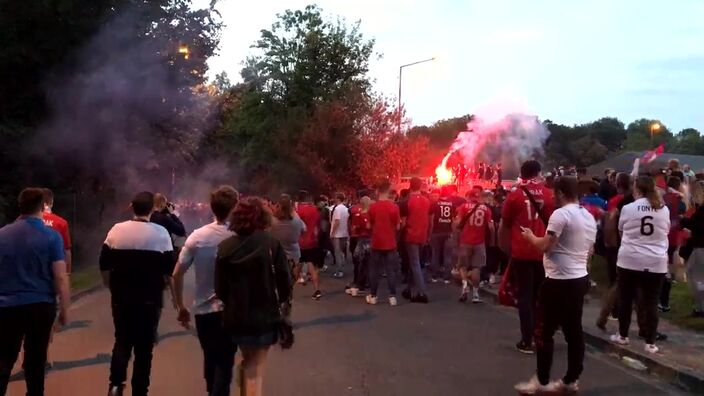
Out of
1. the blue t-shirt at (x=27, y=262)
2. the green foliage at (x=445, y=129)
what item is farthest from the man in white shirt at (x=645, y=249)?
the green foliage at (x=445, y=129)

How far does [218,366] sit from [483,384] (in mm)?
2879

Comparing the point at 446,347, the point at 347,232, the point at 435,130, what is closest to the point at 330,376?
the point at 446,347

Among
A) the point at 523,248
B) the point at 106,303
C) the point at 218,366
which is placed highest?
the point at 523,248

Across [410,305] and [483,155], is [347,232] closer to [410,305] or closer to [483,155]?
[410,305]

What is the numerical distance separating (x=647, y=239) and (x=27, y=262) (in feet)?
19.9

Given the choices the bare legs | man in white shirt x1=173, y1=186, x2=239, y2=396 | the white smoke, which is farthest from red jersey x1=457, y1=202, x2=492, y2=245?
the white smoke

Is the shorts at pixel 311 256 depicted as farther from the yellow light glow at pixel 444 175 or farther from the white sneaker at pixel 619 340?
the yellow light glow at pixel 444 175

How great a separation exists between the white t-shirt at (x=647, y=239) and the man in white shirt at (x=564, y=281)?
170cm

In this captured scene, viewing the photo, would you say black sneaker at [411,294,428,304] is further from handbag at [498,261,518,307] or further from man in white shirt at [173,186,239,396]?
man in white shirt at [173,186,239,396]

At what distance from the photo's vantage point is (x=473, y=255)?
42.5ft

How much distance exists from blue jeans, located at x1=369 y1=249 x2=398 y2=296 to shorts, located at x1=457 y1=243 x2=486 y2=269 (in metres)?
1.12

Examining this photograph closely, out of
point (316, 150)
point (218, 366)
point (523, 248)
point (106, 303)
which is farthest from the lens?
point (316, 150)

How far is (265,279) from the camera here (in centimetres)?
523

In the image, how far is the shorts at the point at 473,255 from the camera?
509 inches
